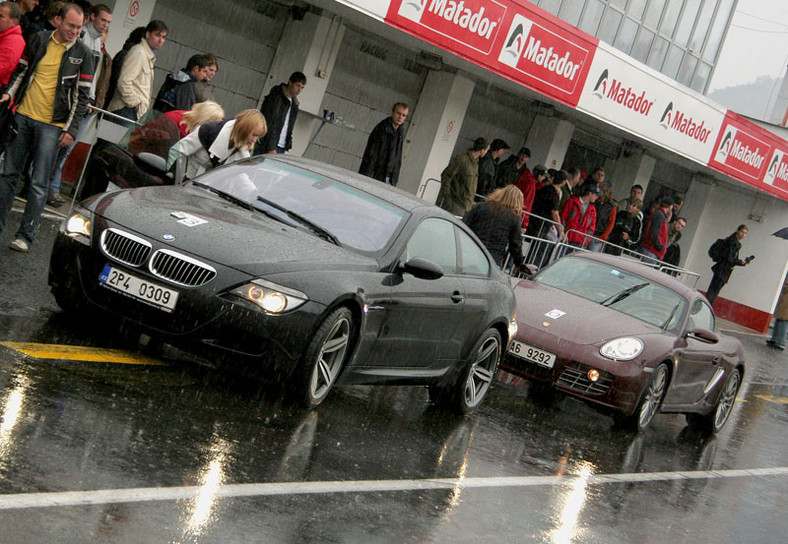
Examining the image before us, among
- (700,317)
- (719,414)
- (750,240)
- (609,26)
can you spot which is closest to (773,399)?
(719,414)

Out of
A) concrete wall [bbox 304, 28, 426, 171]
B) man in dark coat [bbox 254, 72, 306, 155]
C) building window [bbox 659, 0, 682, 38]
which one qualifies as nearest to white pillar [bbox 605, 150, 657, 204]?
building window [bbox 659, 0, 682, 38]

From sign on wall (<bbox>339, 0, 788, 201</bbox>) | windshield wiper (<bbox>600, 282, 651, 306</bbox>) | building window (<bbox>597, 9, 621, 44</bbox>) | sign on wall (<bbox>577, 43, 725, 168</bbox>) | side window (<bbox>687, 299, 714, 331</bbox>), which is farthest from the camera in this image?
building window (<bbox>597, 9, 621, 44</bbox>)

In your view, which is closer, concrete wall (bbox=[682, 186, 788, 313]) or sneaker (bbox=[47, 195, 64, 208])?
sneaker (bbox=[47, 195, 64, 208])

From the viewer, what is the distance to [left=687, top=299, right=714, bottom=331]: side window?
12.4 metres

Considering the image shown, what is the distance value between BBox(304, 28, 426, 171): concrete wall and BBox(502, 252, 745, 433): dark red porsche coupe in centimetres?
891

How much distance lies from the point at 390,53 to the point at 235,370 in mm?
15465

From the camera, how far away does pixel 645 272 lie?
12.9 m

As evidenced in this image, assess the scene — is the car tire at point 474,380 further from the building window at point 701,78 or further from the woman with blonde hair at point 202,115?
the building window at point 701,78

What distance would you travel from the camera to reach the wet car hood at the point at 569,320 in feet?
36.4

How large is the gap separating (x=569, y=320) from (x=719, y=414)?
107 inches

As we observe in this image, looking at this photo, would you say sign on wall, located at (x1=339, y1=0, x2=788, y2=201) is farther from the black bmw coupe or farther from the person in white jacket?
the black bmw coupe

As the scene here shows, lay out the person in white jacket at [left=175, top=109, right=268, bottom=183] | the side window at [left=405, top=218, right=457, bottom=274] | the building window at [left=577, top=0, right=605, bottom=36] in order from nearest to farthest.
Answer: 1. the side window at [left=405, top=218, right=457, bottom=274]
2. the person in white jacket at [left=175, top=109, right=268, bottom=183]
3. the building window at [left=577, top=0, right=605, bottom=36]

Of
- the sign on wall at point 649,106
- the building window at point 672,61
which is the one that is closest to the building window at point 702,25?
the building window at point 672,61

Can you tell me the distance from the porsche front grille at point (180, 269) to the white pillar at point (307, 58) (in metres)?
12.8
